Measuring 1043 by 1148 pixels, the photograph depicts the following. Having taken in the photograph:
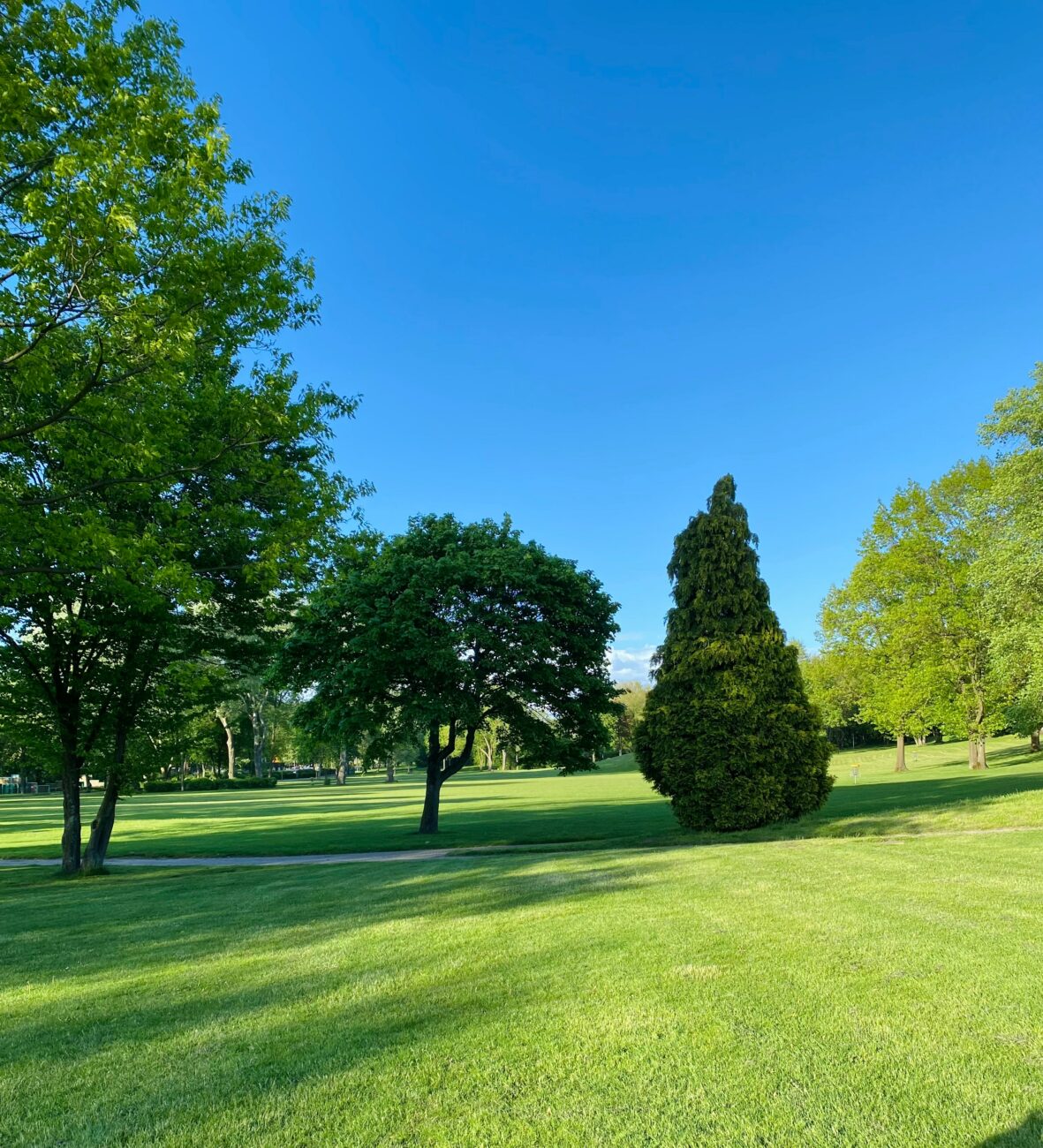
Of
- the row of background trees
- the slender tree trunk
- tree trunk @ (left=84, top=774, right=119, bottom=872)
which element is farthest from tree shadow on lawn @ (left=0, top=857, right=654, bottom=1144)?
the row of background trees

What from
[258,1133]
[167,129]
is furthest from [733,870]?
[167,129]

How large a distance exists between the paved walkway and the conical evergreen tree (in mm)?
1457

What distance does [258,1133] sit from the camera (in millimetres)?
3305

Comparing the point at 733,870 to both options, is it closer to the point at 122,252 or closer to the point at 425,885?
the point at 425,885

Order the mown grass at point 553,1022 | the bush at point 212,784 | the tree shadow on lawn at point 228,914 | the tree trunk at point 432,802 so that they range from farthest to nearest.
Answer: the bush at point 212,784 < the tree trunk at point 432,802 < the tree shadow on lawn at point 228,914 < the mown grass at point 553,1022

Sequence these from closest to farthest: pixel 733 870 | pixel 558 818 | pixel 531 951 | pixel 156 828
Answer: pixel 531 951
pixel 733 870
pixel 558 818
pixel 156 828

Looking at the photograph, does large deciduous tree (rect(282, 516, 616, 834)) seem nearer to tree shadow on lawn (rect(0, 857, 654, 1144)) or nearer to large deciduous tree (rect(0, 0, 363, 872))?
large deciduous tree (rect(0, 0, 363, 872))

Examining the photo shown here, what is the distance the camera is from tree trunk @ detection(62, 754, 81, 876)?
54.1ft

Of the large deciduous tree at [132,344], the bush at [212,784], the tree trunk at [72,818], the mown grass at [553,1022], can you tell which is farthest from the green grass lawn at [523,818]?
the bush at [212,784]

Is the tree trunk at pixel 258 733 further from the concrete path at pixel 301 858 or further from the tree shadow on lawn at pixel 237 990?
the tree shadow on lawn at pixel 237 990

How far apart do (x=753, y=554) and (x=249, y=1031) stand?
15.8 m

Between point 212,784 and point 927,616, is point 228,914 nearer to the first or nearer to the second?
point 927,616

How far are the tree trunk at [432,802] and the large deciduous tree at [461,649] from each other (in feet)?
0.84

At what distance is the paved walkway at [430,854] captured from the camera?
14234mm
